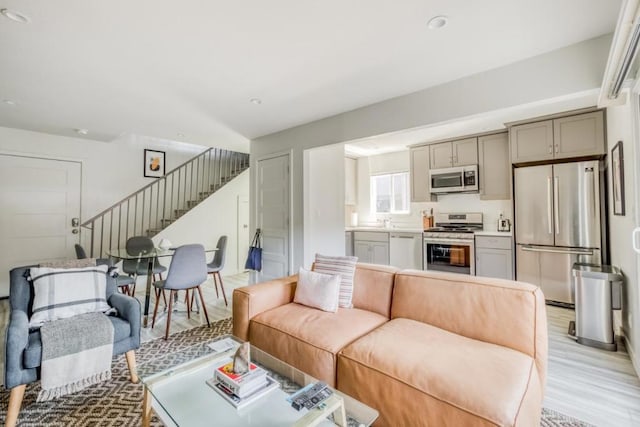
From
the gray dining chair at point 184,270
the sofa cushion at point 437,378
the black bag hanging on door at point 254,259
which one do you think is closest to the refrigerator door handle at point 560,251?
the sofa cushion at point 437,378

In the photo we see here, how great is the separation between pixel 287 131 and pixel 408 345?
323 cm

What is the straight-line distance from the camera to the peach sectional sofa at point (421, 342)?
133cm

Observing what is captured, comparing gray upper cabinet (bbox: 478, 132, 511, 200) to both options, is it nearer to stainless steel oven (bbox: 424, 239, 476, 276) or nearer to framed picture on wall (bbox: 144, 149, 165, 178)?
stainless steel oven (bbox: 424, 239, 476, 276)

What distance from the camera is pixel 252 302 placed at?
239cm

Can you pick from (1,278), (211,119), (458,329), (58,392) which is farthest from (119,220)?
(458,329)

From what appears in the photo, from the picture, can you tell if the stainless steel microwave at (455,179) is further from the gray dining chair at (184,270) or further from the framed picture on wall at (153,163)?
the framed picture on wall at (153,163)

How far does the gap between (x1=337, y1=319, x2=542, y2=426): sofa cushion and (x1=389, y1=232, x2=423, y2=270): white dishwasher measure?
317cm

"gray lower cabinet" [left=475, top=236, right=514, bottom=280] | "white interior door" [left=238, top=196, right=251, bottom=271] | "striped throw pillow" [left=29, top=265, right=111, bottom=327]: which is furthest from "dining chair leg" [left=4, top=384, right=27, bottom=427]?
"gray lower cabinet" [left=475, top=236, right=514, bottom=280]

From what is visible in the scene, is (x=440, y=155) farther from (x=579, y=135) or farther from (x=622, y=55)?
(x=622, y=55)

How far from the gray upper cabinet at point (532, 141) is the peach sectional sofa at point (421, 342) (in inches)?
109

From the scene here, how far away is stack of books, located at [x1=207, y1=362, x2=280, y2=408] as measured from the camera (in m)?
1.38

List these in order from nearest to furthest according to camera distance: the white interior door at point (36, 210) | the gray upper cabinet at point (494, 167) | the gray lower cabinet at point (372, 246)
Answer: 1. the white interior door at point (36, 210)
2. the gray upper cabinet at point (494, 167)
3. the gray lower cabinet at point (372, 246)

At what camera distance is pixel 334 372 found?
175 centimetres

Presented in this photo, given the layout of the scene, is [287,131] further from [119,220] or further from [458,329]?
[119,220]
